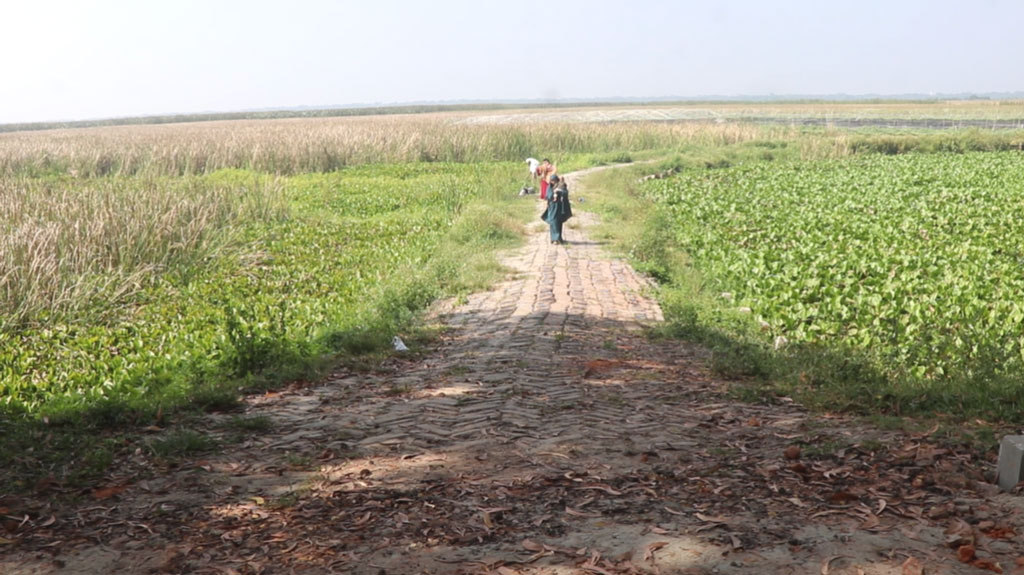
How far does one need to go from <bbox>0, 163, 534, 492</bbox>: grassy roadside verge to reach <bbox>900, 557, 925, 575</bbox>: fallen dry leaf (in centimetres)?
424

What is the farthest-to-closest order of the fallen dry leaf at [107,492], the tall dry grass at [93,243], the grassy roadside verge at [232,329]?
the tall dry grass at [93,243], the grassy roadside verge at [232,329], the fallen dry leaf at [107,492]

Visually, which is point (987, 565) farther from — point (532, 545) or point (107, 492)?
point (107, 492)

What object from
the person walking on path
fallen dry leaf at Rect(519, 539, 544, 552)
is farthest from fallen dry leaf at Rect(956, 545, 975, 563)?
the person walking on path

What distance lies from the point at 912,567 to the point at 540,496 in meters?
1.84

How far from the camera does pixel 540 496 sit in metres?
→ 4.82

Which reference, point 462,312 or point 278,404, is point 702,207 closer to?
point 462,312

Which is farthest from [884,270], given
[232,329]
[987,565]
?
[987,565]

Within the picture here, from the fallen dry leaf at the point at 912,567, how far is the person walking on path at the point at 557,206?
12197mm

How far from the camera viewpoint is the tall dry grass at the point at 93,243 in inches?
441

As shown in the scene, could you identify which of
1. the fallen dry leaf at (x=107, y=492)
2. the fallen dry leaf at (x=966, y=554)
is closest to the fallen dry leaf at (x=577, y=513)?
the fallen dry leaf at (x=966, y=554)

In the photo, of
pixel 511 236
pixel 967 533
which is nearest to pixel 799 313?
pixel 967 533

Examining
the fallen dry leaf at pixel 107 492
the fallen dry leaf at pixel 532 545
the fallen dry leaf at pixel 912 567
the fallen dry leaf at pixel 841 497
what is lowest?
the fallen dry leaf at pixel 107 492

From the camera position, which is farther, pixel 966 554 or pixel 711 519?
pixel 711 519

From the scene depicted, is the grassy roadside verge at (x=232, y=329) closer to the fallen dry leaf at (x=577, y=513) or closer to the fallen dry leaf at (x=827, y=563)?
the fallen dry leaf at (x=577, y=513)
